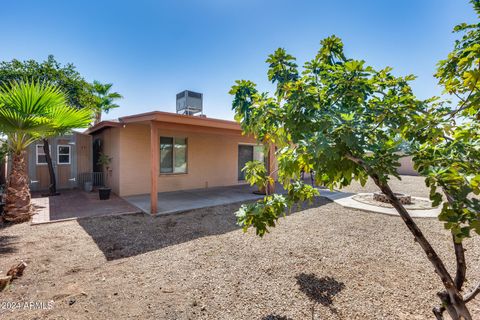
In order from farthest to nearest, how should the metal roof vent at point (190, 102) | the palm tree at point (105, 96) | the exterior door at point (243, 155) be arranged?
the palm tree at point (105, 96)
the exterior door at point (243, 155)
the metal roof vent at point (190, 102)

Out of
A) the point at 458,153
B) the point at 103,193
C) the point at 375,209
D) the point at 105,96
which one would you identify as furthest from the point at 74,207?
the point at 105,96

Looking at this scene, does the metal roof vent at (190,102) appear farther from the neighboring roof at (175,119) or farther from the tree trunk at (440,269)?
the tree trunk at (440,269)

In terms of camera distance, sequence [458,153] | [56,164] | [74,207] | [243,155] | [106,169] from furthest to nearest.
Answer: [243,155] < [56,164] < [106,169] < [74,207] < [458,153]

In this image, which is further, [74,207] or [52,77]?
[52,77]

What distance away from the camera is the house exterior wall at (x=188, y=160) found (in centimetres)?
831

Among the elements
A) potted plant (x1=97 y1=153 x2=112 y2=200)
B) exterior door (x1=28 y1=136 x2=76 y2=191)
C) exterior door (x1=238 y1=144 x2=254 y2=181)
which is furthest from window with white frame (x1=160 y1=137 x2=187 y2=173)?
exterior door (x1=28 y1=136 x2=76 y2=191)

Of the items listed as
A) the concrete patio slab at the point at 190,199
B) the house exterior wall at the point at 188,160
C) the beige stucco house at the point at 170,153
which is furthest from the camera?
the house exterior wall at the point at 188,160

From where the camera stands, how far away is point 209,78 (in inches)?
395

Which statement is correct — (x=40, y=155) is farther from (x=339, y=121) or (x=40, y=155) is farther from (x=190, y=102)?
(x=339, y=121)

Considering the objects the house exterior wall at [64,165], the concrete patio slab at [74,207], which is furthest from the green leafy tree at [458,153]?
the house exterior wall at [64,165]

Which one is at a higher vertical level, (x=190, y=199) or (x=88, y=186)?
(x=88, y=186)

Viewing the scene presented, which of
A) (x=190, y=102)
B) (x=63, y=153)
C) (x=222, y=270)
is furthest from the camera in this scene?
(x=190, y=102)

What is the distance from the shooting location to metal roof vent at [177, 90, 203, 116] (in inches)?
400

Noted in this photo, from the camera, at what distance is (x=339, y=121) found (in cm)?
144
